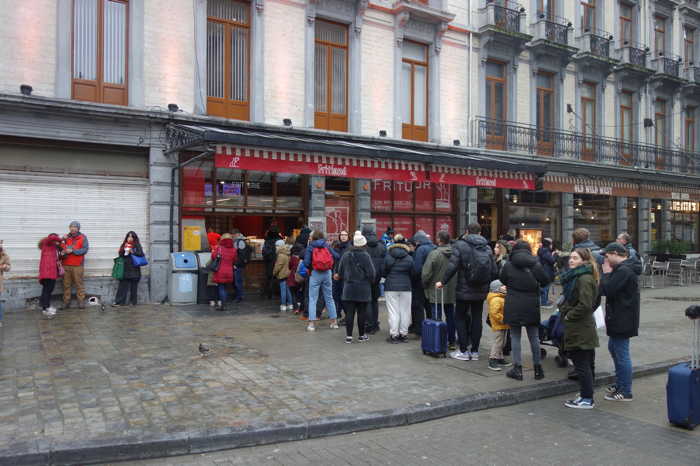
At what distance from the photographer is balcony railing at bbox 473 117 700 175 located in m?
19.1

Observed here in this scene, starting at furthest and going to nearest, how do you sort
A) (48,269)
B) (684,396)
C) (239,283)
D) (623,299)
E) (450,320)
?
(239,283)
(48,269)
(450,320)
(623,299)
(684,396)

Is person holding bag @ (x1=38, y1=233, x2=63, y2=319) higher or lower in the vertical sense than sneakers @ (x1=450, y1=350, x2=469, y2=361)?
higher

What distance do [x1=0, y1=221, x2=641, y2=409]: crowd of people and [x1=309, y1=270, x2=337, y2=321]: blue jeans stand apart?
19mm

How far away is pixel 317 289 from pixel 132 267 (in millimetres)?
4638

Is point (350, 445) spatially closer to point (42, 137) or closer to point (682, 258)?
point (42, 137)

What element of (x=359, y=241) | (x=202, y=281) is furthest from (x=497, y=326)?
(x=202, y=281)

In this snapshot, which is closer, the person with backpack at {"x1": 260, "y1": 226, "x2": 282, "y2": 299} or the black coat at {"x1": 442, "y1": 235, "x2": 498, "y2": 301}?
the black coat at {"x1": 442, "y1": 235, "x2": 498, "y2": 301}

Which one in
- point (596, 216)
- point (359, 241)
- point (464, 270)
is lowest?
point (464, 270)

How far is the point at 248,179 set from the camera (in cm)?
1427

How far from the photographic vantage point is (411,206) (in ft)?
57.0

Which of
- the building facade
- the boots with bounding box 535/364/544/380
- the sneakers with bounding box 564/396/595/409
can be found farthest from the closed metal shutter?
the sneakers with bounding box 564/396/595/409

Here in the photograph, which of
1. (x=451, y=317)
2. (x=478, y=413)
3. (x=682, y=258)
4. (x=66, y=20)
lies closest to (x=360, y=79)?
(x=66, y=20)

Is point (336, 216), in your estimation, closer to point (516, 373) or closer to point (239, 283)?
point (239, 283)

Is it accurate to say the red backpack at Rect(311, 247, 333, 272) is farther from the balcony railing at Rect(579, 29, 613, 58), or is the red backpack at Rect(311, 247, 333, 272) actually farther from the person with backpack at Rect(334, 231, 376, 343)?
the balcony railing at Rect(579, 29, 613, 58)
